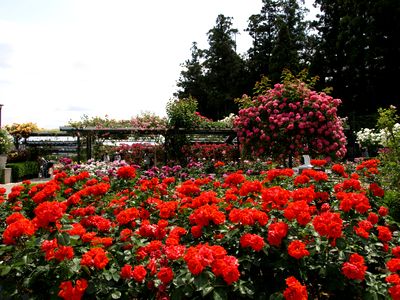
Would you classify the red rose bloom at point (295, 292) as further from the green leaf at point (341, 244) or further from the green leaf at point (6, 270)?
the green leaf at point (6, 270)

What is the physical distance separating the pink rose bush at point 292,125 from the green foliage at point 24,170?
11.7 m

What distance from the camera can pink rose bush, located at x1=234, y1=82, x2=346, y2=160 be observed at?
8.62 metres

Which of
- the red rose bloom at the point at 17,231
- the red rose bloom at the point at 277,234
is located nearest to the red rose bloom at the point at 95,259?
the red rose bloom at the point at 17,231

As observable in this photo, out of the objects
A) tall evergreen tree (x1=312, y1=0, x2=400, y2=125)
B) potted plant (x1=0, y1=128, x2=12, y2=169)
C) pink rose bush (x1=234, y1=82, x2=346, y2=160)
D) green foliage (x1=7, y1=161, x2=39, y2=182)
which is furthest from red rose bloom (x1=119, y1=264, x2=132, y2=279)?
tall evergreen tree (x1=312, y1=0, x2=400, y2=125)

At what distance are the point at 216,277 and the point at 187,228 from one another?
84 centimetres

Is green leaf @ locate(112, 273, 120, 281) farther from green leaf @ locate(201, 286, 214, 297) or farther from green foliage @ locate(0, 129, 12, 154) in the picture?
green foliage @ locate(0, 129, 12, 154)

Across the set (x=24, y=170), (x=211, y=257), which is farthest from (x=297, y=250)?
(x=24, y=170)

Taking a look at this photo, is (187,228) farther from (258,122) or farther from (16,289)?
(258,122)

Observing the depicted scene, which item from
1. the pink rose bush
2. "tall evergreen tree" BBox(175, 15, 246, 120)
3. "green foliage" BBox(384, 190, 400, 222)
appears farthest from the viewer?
"tall evergreen tree" BBox(175, 15, 246, 120)

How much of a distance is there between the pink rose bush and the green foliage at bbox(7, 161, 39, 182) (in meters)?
11.7

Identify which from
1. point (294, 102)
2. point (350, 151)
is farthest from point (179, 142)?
point (350, 151)

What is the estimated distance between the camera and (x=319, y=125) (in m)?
8.69

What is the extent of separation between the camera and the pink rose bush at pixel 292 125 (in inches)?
339

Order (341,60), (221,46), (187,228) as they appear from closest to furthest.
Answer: (187,228) → (341,60) → (221,46)
